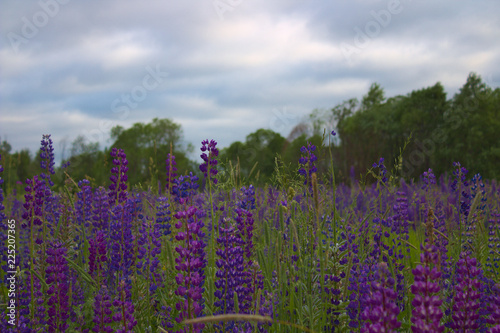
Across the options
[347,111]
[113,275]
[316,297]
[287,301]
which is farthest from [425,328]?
[347,111]

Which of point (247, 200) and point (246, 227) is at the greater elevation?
point (247, 200)

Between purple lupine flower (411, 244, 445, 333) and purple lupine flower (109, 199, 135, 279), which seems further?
purple lupine flower (109, 199, 135, 279)

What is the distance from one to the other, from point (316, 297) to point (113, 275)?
196 centimetres

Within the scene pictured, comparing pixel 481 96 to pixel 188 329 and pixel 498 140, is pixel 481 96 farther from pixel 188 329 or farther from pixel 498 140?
pixel 188 329

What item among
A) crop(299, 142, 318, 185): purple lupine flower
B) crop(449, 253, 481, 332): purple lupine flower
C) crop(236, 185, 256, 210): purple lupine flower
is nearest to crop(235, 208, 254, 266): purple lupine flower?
crop(236, 185, 256, 210): purple lupine flower

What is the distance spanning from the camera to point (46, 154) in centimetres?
424

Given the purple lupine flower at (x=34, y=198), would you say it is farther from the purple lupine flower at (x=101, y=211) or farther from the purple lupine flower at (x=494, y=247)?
the purple lupine flower at (x=494, y=247)

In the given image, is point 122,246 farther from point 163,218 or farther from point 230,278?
point 230,278

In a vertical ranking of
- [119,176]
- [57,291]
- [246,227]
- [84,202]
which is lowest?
[57,291]

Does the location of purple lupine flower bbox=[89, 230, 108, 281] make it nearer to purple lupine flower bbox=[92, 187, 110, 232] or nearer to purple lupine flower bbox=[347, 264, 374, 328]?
purple lupine flower bbox=[92, 187, 110, 232]

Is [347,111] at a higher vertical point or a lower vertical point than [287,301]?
higher

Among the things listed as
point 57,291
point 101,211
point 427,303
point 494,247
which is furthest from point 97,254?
point 494,247

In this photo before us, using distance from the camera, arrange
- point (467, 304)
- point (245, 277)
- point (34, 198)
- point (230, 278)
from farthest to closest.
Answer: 1. point (34, 198)
2. point (245, 277)
3. point (230, 278)
4. point (467, 304)

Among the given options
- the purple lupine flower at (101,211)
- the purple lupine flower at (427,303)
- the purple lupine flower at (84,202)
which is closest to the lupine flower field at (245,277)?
the purple lupine flower at (427,303)
